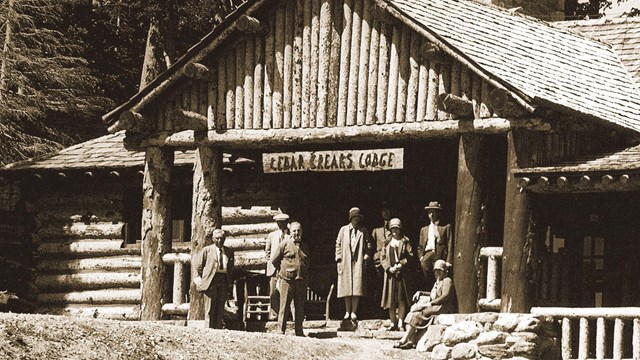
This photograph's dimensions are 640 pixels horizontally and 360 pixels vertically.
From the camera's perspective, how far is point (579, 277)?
3219 centimetres

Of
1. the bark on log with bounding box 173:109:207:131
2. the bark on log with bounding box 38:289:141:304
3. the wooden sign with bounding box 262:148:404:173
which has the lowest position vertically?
the bark on log with bounding box 38:289:141:304

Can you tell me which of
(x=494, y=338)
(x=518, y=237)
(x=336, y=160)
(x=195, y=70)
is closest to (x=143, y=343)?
(x=494, y=338)

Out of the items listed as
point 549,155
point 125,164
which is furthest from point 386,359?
point 125,164

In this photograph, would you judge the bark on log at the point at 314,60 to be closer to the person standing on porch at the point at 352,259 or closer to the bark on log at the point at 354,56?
the bark on log at the point at 354,56

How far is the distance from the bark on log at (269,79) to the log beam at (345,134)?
21 cm

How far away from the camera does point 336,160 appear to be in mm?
31219

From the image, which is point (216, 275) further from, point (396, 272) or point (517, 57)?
point (517, 57)

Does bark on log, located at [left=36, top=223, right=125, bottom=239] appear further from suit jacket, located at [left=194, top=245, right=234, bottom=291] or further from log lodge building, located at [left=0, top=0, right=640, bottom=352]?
suit jacket, located at [left=194, top=245, right=234, bottom=291]

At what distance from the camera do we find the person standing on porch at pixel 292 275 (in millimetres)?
30125

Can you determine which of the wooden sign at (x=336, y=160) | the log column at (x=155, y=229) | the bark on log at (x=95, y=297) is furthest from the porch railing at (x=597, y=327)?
the bark on log at (x=95, y=297)

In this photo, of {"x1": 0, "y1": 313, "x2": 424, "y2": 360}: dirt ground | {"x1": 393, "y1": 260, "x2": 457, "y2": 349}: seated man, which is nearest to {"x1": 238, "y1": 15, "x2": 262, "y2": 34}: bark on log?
{"x1": 393, "y1": 260, "x2": 457, "y2": 349}: seated man

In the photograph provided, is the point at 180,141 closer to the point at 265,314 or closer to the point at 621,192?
the point at 265,314

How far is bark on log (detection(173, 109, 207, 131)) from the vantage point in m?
31.9

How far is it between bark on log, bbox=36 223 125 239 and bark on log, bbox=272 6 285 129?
647cm
